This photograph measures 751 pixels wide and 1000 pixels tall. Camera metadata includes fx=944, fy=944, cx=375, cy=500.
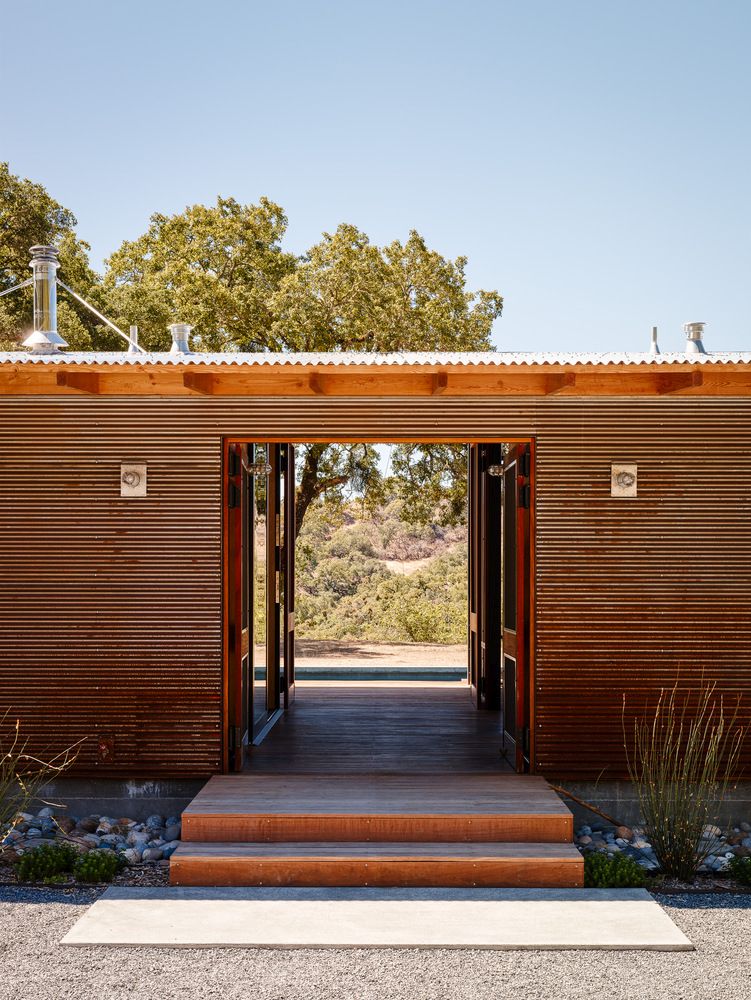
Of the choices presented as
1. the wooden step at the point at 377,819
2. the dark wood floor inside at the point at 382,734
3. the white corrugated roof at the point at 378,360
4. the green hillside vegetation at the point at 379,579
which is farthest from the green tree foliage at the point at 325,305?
the wooden step at the point at 377,819

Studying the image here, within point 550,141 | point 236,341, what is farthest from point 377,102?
point 236,341

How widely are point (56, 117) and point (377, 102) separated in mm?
5709

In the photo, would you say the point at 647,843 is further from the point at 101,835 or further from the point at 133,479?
the point at 133,479

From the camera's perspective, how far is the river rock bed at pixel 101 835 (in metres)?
5.42

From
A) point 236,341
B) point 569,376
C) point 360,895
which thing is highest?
point 236,341

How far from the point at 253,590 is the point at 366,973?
159 inches

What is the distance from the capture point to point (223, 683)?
243 inches

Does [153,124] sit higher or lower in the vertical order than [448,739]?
higher

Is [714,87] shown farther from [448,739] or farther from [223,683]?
[223,683]

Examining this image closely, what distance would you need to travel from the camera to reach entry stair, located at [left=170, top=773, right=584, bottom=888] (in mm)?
4934

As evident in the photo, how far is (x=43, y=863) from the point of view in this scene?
5.12 m

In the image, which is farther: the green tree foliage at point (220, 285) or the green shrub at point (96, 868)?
the green tree foliage at point (220, 285)

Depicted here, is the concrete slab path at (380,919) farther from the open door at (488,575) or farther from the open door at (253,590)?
the open door at (488,575)

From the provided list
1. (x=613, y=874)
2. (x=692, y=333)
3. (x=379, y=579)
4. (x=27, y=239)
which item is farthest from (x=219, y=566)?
(x=379, y=579)
